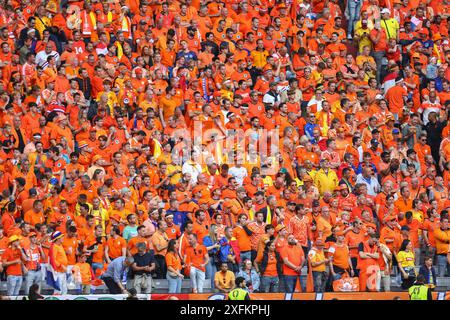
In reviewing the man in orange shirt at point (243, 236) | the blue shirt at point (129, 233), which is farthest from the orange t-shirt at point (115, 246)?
the man in orange shirt at point (243, 236)

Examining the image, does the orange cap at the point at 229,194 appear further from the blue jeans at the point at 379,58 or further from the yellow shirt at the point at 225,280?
the blue jeans at the point at 379,58

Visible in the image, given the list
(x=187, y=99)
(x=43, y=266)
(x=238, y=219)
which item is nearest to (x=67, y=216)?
(x=43, y=266)

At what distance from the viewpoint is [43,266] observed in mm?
20000

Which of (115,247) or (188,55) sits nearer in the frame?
(115,247)

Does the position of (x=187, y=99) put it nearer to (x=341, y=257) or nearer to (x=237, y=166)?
(x=237, y=166)

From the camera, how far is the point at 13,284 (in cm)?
1978

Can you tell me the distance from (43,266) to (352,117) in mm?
7033

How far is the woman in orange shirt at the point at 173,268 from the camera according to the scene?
20.2m

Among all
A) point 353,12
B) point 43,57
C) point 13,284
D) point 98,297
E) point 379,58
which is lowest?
point 98,297

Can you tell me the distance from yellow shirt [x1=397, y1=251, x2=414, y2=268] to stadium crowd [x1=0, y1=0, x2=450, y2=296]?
0.10ft

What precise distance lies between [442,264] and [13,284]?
22.7ft

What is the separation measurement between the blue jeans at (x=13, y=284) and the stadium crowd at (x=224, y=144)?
0.07 ft

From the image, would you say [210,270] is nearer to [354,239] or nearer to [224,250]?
[224,250]

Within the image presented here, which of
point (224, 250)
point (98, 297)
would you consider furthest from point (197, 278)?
point (98, 297)
